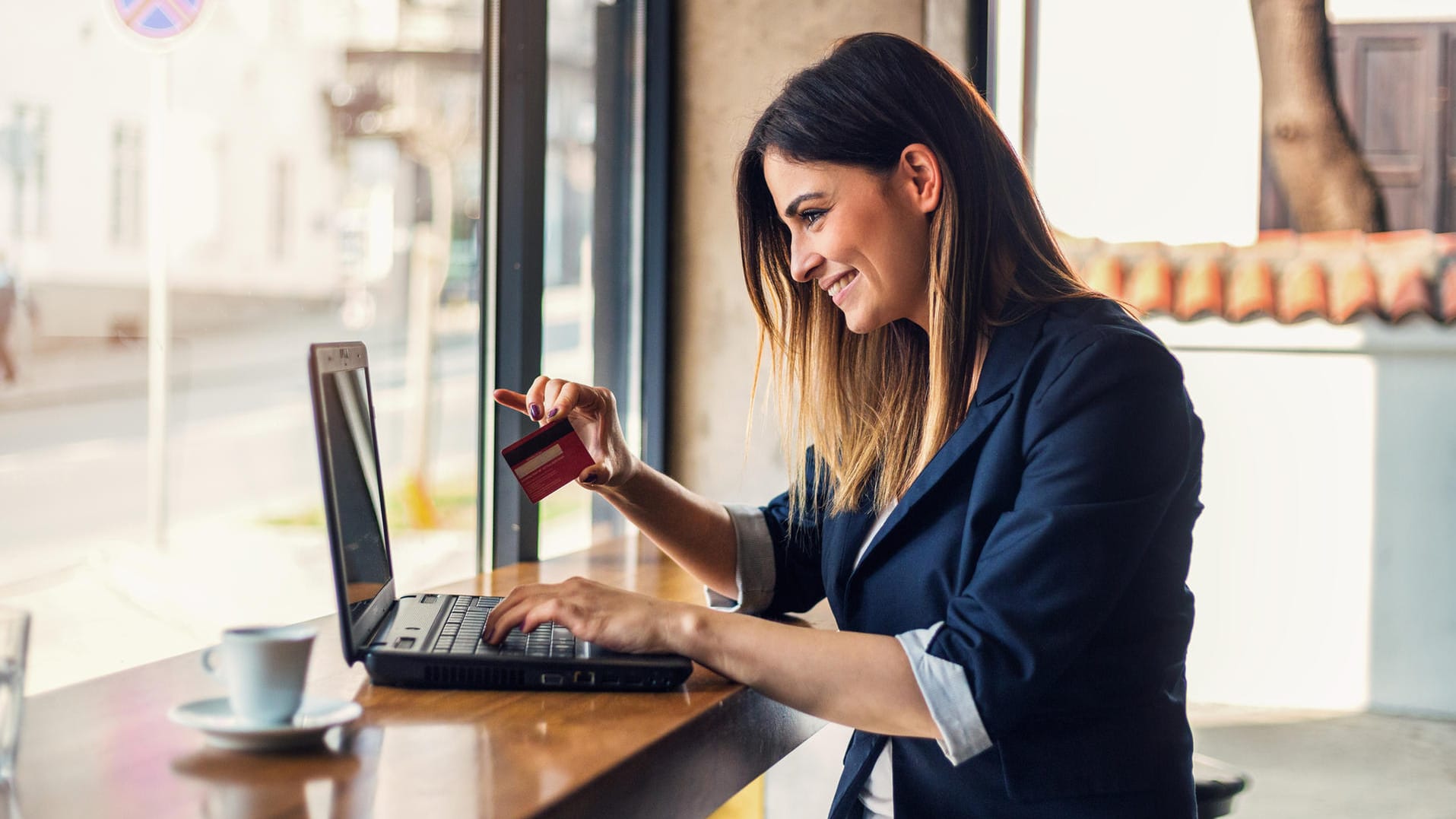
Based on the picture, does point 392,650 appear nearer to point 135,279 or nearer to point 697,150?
point 135,279

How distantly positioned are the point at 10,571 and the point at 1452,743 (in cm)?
370

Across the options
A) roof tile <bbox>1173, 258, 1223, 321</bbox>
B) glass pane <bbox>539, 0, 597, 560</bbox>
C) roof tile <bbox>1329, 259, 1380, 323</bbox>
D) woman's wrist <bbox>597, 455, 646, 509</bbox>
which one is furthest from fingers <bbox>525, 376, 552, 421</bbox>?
roof tile <bbox>1329, 259, 1380, 323</bbox>

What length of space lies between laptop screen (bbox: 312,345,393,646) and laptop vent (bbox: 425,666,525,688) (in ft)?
0.27

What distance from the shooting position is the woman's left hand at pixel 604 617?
47.7 inches

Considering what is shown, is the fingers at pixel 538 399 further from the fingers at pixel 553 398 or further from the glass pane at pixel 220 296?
the glass pane at pixel 220 296

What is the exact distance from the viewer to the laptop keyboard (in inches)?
48.7

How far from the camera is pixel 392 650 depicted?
1214 mm

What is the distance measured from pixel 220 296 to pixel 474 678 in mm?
783

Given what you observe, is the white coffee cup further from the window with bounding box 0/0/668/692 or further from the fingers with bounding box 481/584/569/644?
the window with bounding box 0/0/668/692

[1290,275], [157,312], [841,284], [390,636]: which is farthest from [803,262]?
[1290,275]

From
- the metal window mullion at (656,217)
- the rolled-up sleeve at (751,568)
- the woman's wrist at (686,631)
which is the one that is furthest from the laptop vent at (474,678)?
the metal window mullion at (656,217)

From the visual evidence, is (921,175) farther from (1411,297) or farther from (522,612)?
(1411,297)

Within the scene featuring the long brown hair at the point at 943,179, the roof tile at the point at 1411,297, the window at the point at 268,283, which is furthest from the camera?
the roof tile at the point at 1411,297

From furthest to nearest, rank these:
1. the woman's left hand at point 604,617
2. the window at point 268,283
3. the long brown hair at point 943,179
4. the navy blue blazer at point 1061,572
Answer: the window at point 268,283
the long brown hair at point 943,179
the woman's left hand at point 604,617
the navy blue blazer at point 1061,572
